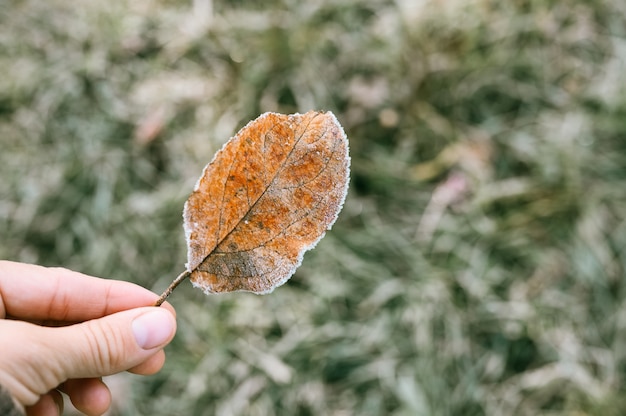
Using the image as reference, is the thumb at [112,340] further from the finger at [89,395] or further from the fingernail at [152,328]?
the finger at [89,395]

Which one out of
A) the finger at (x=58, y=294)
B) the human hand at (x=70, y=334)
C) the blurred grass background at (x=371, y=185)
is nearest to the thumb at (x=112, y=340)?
the human hand at (x=70, y=334)

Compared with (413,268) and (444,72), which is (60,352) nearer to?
(413,268)

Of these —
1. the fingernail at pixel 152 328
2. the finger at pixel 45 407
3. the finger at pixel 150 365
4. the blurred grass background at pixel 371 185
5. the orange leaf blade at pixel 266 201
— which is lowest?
the blurred grass background at pixel 371 185

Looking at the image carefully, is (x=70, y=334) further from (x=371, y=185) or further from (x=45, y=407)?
(x=371, y=185)

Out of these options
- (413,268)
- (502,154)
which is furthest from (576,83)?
(413,268)

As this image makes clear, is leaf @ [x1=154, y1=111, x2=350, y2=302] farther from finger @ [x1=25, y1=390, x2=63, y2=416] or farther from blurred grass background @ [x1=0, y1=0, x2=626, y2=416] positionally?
blurred grass background @ [x1=0, y1=0, x2=626, y2=416]

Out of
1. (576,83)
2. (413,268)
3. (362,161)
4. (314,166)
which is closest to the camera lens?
(314,166)
